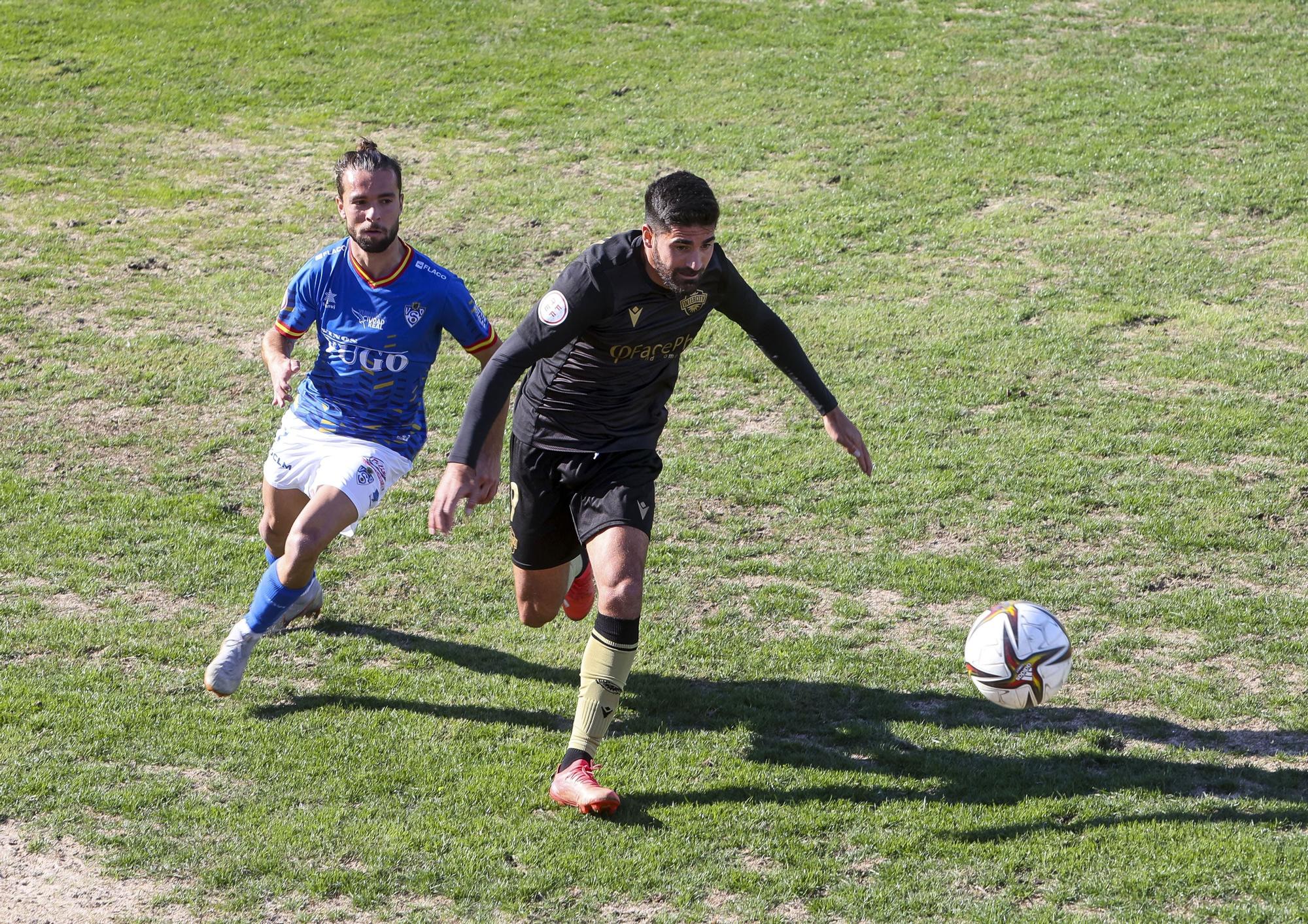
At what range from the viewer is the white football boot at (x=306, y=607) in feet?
22.7

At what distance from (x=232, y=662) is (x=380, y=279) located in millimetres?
1919

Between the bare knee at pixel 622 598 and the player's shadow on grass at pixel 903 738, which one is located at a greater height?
the bare knee at pixel 622 598

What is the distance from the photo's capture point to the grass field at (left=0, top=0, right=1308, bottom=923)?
17.1 feet

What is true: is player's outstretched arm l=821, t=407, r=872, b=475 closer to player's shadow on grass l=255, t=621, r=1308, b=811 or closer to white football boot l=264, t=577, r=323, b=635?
player's shadow on grass l=255, t=621, r=1308, b=811

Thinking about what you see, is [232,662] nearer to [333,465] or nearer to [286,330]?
[333,465]

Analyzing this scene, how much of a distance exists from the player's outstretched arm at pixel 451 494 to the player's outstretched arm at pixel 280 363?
3.26 ft

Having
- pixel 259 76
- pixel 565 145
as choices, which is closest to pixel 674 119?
pixel 565 145

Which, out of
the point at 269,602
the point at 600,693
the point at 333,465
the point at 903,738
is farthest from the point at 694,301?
the point at 269,602

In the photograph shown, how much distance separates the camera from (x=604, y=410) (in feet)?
19.5

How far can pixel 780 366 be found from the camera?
6312 millimetres

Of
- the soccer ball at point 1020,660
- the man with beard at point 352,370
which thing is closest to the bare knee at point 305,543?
the man with beard at point 352,370

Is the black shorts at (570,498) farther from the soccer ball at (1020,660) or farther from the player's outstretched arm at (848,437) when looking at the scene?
the soccer ball at (1020,660)

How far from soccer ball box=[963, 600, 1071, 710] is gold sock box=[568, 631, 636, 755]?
5.09 ft

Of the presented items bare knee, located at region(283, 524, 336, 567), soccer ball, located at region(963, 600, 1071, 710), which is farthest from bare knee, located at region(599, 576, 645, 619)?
soccer ball, located at region(963, 600, 1071, 710)
